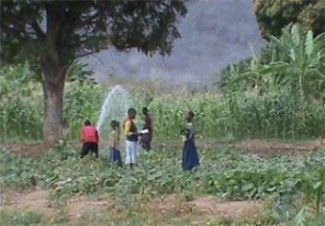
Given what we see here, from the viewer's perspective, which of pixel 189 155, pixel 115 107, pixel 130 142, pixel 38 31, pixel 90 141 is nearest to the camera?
pixel 189 155

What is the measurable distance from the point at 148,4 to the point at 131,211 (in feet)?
34.3

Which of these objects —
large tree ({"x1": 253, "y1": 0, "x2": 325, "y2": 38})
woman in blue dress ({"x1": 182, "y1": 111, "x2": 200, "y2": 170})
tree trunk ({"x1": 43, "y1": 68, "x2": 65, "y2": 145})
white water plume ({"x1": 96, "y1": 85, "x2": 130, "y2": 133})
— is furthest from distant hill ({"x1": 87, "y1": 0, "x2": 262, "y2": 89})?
woman in blue dress ({"x1": 182, "y1": 111, "x2": 200, "y2": 170})

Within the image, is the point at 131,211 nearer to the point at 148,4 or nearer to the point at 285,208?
the point at 285,208

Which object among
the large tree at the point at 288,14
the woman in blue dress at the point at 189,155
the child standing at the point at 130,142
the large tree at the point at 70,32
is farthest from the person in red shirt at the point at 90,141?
the large tree at the point at 288,14

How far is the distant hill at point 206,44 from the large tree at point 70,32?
18692 mm

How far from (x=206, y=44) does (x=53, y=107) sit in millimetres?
21931

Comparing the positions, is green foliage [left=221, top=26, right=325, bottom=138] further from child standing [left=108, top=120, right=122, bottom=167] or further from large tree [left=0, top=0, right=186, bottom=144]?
child standing [left=108, top=120, right=122, bottom=167]

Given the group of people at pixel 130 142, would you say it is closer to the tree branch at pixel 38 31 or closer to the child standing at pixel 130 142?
the child standing at pixel 130 142

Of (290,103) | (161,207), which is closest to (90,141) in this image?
(161,207)

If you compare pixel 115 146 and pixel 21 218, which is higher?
pixel 115 146

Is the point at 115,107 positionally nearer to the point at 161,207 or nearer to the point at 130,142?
the point at 130,142

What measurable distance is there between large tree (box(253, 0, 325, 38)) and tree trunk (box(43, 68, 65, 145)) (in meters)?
11.2

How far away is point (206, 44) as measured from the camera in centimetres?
4166

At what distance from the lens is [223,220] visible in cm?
912
